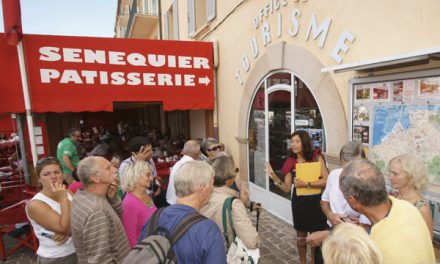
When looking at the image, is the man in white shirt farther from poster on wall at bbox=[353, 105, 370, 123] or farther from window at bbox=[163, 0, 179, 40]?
window at bbox=[163, 0, 179, 40]

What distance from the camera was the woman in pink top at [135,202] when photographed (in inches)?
88.9

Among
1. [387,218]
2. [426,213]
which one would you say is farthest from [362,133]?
[387,218]

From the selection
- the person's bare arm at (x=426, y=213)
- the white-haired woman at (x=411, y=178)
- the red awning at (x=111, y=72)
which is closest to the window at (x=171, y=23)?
the red awning at (x=111, y=72)

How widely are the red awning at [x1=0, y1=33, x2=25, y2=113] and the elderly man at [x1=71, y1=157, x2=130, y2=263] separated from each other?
454cm

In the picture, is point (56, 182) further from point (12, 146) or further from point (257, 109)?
point (12, 146)

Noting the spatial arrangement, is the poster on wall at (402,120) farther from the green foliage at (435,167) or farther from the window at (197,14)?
the window at (197,14)

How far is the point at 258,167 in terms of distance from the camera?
570cm

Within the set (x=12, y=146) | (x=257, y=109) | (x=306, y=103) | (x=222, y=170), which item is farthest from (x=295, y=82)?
(x=12, y=146)

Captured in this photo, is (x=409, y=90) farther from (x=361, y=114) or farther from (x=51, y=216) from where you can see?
(x=51, y=216)

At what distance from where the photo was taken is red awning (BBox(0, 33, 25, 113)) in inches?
200

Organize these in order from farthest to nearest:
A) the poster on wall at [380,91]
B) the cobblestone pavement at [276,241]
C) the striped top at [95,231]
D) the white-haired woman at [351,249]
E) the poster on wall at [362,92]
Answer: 1. the cobblestone pavement at [276,241]
2. the poster on wall at [362,92]
3. the poster on wall at [380,91]
4. the striped top at [95,231]
5. the white-haired woman at [351,249]

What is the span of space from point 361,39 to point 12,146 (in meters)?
10.8

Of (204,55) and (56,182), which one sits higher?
(204,55)

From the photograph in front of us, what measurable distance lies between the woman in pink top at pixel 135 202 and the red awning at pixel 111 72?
390 centimetres
